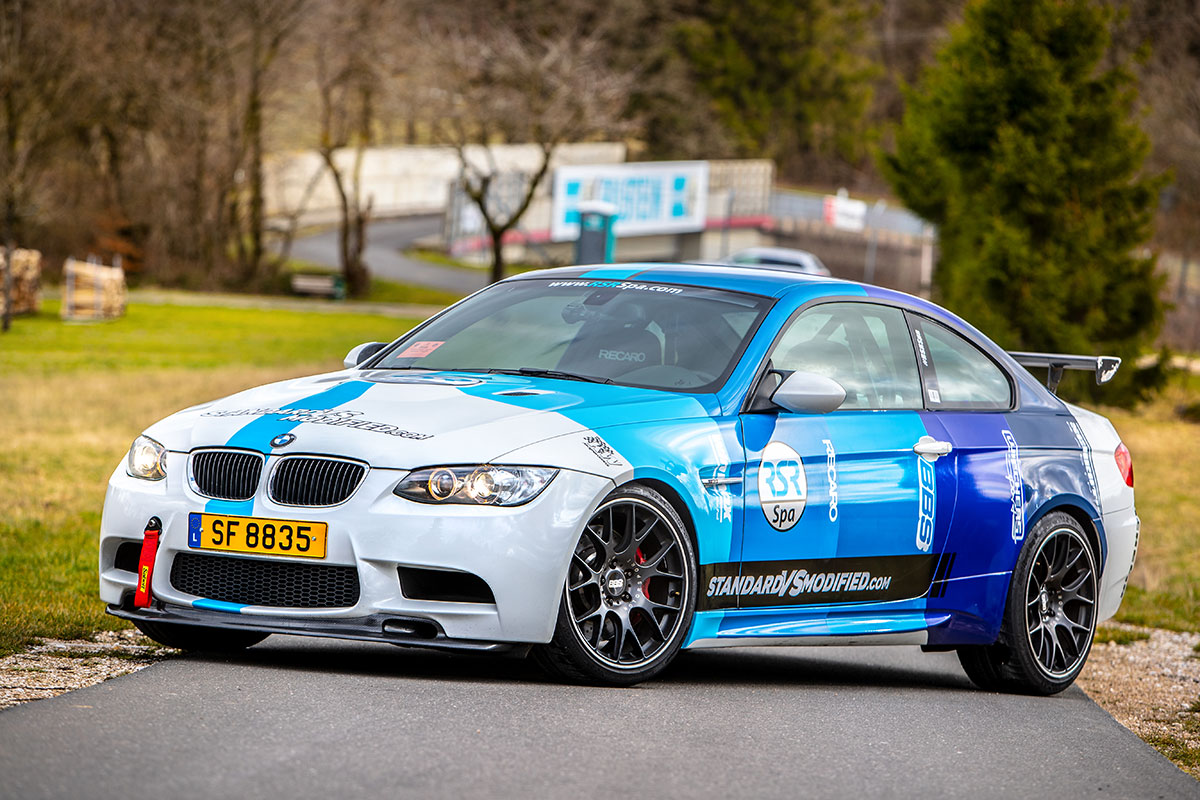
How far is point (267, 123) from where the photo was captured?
52688 millimetres

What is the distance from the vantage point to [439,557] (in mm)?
5891

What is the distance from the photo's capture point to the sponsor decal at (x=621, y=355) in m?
7.02

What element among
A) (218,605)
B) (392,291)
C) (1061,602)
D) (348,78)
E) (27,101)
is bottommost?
(392,291)

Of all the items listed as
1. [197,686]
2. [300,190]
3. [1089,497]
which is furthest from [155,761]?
[300,190]

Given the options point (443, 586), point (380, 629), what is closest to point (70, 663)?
point (380, 629)

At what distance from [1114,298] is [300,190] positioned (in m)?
40.8

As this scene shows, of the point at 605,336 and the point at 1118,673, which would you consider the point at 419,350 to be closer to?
the point at 605,336

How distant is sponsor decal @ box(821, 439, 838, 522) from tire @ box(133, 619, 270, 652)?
221cm

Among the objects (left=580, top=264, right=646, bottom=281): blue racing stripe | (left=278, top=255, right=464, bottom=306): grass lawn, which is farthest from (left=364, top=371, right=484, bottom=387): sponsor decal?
(left=278, top=255, right=464, bottom=306): grass lawn

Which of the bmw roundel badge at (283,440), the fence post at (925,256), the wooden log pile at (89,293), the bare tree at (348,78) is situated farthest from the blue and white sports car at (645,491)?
the fence post at (925,256)

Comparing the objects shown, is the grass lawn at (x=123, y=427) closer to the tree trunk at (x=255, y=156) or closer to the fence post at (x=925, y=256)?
the tree trunk at (x=255, y=156)

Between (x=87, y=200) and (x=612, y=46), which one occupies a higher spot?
(x=612, y=46)

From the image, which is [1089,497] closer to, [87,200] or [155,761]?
[155,761]

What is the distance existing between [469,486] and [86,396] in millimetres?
17588
